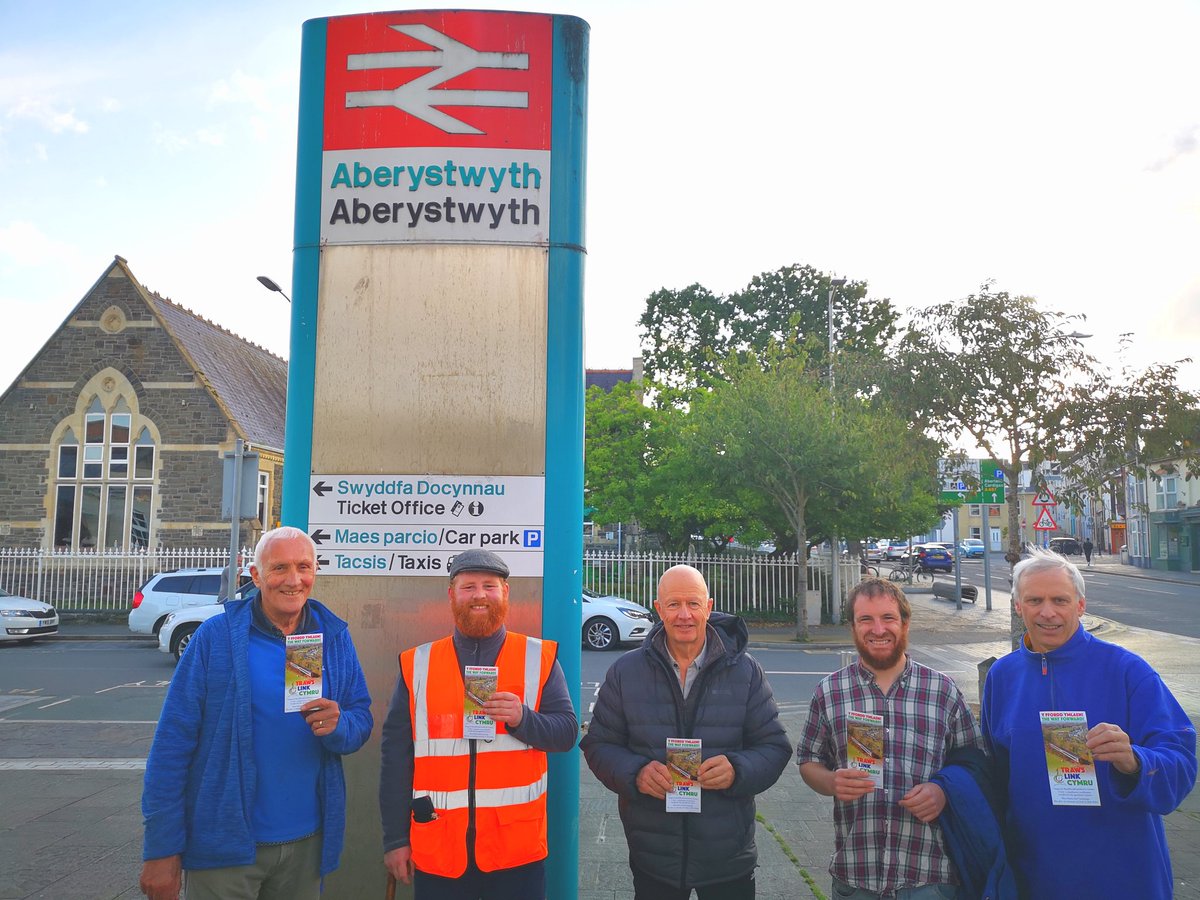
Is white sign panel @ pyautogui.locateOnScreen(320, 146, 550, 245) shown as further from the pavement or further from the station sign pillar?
the pavement

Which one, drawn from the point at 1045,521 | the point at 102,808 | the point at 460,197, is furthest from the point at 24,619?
the point at 1045,521

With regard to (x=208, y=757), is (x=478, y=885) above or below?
below

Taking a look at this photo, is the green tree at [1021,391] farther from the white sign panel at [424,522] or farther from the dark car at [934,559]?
the dark car at [934,559]

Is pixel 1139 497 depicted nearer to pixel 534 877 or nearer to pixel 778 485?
pixel 778 485

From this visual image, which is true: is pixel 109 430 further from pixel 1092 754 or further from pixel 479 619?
pixel 1092 754

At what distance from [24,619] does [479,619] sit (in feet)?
62.2

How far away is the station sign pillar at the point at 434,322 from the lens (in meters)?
4.25

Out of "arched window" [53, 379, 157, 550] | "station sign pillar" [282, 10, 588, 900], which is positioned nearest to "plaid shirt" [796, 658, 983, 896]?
"station sign pillar" [282, 10, 588, 900]

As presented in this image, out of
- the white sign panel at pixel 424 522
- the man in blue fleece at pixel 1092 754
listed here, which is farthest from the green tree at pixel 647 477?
the man in blue fleece at pixel 1092 754

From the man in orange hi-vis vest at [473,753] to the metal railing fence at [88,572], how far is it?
71.4 feet

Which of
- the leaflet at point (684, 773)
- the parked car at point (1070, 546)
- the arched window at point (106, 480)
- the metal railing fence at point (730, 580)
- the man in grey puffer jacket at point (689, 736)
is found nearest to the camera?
the leaflet at point (684, 773)

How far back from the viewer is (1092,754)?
2658mm

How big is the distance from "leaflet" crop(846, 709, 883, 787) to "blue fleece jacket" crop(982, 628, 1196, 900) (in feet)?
1.58

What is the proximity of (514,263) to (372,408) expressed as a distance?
39.5 inches
